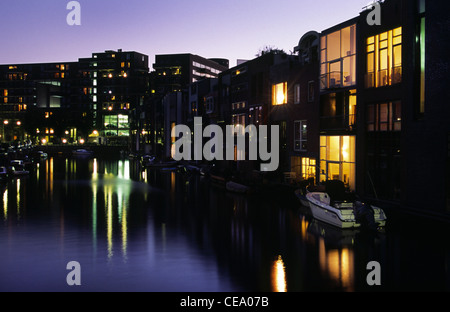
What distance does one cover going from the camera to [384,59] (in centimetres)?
3378

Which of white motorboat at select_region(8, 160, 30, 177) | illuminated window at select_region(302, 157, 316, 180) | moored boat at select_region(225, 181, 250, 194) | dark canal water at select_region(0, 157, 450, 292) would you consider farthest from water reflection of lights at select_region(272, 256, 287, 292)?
white motorboat at select_region(8, 160, 30, 177)

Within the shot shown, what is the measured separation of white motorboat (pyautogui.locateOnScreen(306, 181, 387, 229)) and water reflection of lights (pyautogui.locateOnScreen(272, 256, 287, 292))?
735 cm

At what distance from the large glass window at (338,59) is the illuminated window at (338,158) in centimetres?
476

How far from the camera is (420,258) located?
61.3 ft

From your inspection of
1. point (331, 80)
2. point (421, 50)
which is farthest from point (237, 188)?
point (421, 50)

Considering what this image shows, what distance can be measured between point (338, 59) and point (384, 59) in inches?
230

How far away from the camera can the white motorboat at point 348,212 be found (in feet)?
79.6

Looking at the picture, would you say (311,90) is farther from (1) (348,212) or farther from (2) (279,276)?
(2) (279,276)

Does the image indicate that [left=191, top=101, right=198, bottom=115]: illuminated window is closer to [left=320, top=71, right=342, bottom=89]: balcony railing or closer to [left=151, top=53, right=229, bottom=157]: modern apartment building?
[left=151, top=53, right=229, bottom=157]: modern apartment building

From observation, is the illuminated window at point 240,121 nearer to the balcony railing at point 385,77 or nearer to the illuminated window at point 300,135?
the illuminated window at point 300,135

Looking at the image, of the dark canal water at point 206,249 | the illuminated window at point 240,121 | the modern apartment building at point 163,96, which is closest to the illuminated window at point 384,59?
the dark canal water at point 206,249

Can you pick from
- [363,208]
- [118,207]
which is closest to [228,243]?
[363,208]

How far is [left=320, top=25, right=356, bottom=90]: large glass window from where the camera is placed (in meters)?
37.6
